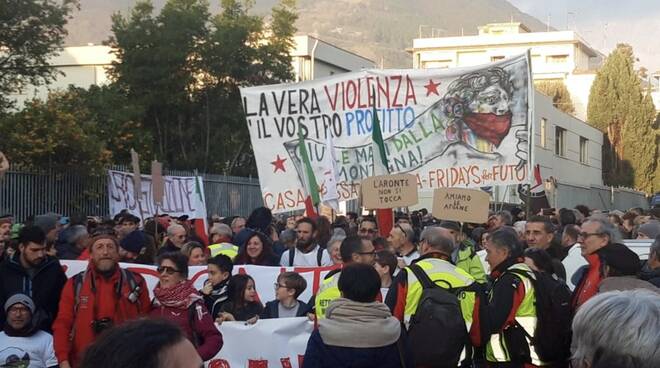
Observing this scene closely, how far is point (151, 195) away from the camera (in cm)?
1980

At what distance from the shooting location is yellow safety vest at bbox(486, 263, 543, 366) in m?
6.29

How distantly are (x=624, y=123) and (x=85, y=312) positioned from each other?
5605cm

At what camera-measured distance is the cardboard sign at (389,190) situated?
9.73 metres

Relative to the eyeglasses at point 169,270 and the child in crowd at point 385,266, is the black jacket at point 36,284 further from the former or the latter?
the child in crowd at point 385,266

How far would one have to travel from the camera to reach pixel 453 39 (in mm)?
84875

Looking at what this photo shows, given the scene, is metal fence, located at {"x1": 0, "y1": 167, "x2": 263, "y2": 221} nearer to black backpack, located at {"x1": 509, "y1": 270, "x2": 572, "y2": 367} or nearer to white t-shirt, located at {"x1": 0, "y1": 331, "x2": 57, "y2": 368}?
white t-shirt, located at {"x1": 0, "y1": 331, "x2": 57, "y2": 368}

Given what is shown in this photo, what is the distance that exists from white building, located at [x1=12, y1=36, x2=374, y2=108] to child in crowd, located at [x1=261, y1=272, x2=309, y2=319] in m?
39.3

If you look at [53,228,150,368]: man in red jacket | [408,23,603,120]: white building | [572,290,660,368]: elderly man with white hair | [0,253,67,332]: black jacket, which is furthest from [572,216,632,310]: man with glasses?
[408,23,603,120]: white building

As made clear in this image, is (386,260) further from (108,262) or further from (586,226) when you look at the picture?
(108,262)

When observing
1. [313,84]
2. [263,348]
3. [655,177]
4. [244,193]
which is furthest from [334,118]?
[655,177]

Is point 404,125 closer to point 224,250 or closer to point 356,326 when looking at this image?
point 224,250

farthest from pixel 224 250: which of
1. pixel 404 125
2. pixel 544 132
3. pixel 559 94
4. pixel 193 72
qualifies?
pixel 559 94

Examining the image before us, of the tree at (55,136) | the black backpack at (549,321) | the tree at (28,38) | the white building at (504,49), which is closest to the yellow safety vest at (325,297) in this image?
the black backpack at (549,321)

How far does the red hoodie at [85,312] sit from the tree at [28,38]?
653 inches
